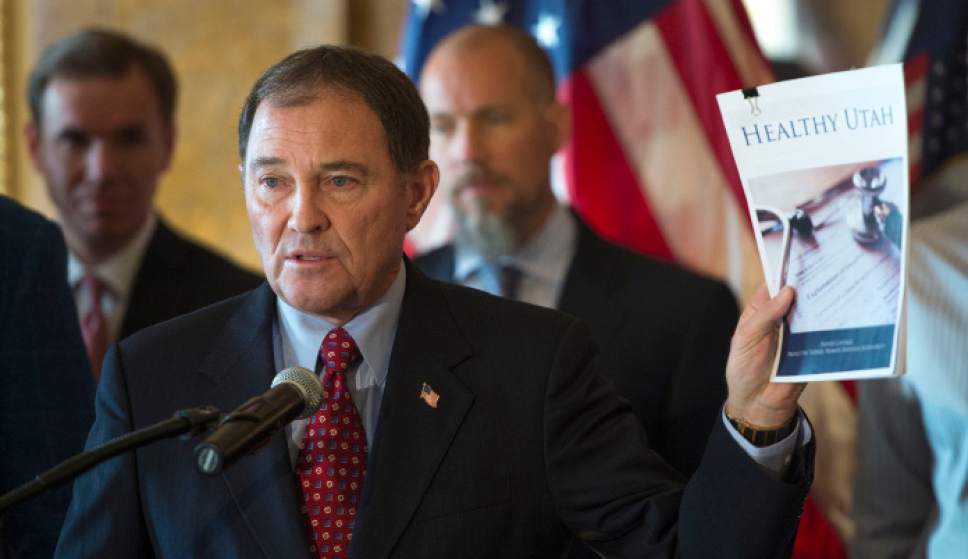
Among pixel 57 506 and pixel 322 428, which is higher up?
pixel 322 428

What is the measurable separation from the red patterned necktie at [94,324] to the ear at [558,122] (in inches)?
56.4

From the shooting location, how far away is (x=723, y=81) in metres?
4.99

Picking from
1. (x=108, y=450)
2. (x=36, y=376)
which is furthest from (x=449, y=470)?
(x=36, y=376)

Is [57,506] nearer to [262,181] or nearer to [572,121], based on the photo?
[262,181]

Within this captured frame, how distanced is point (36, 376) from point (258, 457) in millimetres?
575

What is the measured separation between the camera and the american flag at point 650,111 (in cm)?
500

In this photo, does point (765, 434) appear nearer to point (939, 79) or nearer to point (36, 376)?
point (36, 376)

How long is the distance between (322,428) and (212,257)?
78.9 inches

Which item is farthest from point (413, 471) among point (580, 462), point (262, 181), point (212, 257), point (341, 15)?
point (341, 15)

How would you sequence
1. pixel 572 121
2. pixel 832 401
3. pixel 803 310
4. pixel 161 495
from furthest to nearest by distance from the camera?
1. pixel 572 121
2. pixel 832 401
3. pixel 161 495
4. pixel 803 310

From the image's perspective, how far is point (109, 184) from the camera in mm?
4340

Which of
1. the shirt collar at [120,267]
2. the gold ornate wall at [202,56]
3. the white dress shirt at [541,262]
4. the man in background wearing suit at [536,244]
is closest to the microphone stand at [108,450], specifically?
the man in background wearing suit at [536,244]

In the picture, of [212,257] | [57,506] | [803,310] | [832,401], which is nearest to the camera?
[803,310]

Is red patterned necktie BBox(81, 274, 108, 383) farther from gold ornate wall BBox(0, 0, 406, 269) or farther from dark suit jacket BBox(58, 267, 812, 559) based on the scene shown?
dark suit jacket BBox(58, 267, 812, 559)
